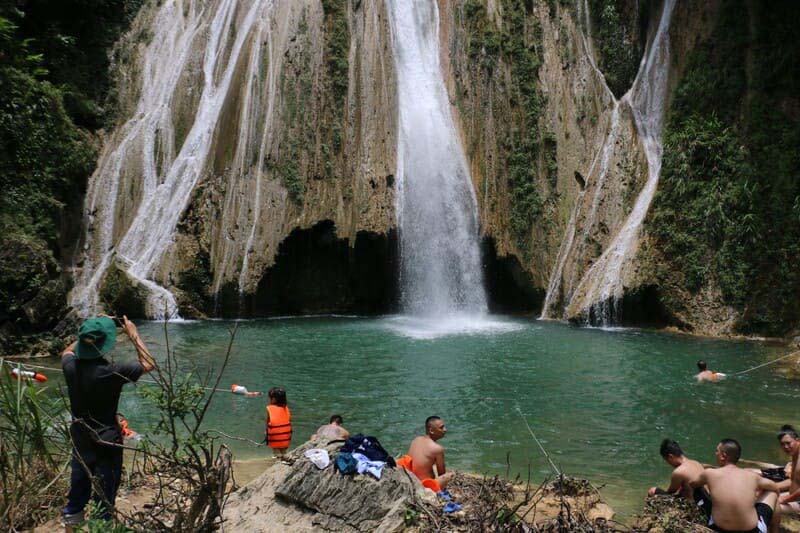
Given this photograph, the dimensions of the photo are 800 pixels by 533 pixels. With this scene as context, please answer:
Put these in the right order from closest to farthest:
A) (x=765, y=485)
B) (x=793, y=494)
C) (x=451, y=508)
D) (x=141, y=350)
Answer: (x=141, y=350) → (x=451, y=508) → (x=765, y=485) → (x=793, y=494)

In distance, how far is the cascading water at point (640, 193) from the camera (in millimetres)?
19609

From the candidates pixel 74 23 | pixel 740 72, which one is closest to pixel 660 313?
pixel 740 72

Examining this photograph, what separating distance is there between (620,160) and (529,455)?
635 inches

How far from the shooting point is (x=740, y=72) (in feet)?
63.0

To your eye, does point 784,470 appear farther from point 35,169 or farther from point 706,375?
point 35,169

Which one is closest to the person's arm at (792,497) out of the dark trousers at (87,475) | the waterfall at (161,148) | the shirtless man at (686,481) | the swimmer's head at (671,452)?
the shirtless man at (686,481)

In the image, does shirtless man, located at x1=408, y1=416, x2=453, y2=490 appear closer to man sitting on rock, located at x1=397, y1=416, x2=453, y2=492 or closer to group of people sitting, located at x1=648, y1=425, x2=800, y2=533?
man sitting on rock, located at x1=397, y1=416, x2=453, y2=492

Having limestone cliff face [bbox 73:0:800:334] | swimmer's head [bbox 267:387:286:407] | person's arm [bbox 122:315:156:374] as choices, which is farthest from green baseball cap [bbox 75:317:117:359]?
limestone cliff face [bbox 73:0:800:334]

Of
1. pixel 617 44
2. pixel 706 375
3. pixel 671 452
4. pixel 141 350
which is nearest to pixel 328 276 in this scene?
pixel 617 44

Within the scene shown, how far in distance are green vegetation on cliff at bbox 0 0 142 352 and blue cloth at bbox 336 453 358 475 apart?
801 centimetres

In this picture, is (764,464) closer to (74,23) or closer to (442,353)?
(442,353)

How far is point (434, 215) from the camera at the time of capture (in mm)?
23391

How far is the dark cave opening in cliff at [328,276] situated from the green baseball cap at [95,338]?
18133 millimetres

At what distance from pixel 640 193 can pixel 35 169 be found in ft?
62.6
